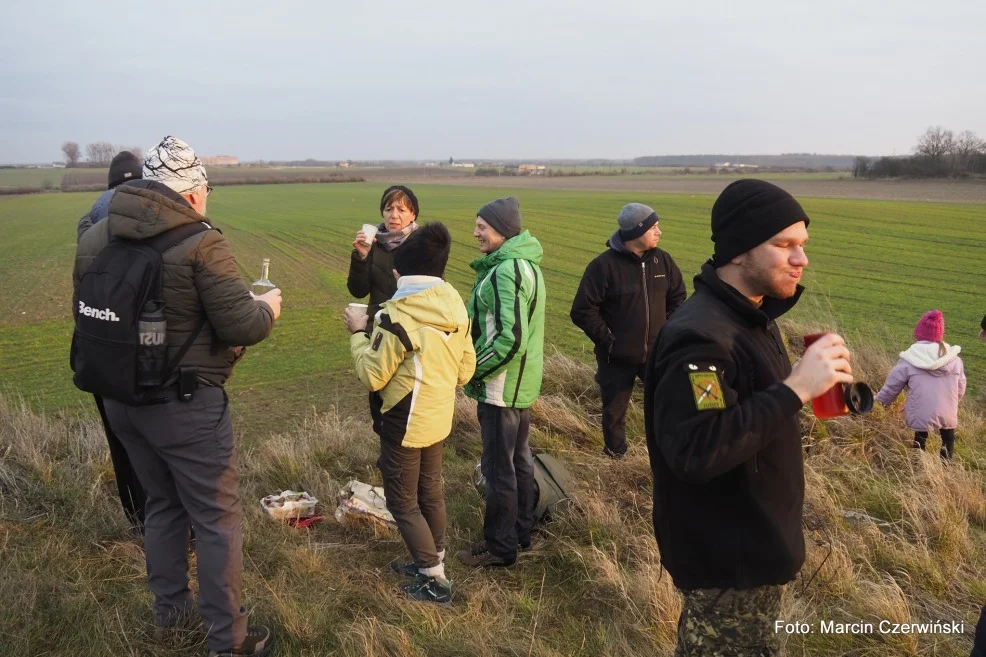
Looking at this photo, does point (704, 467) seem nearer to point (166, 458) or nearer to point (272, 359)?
point (166, 458)

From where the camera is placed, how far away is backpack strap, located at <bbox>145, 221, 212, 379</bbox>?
2.71 m

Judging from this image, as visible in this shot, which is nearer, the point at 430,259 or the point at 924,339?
the point at 430,259

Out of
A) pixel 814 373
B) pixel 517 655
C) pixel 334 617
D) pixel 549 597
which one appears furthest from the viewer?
pixel 549 597

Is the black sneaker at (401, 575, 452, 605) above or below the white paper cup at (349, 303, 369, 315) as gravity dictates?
below

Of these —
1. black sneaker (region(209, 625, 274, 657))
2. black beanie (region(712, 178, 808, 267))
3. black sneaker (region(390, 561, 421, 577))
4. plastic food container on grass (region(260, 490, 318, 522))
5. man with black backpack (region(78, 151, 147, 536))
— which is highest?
black beanie (region(712, 178, 808, 267))

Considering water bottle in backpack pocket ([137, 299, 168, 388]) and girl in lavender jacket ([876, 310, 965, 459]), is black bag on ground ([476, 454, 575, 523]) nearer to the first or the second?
water bottle in backpack pocket ([137, 299, 168, 388])

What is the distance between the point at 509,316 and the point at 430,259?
0.74 meters

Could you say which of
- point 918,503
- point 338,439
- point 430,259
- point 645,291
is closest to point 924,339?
point 918,503

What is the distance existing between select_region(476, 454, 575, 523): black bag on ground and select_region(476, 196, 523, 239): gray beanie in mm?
1464

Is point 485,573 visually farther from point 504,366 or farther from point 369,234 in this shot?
point 369,234

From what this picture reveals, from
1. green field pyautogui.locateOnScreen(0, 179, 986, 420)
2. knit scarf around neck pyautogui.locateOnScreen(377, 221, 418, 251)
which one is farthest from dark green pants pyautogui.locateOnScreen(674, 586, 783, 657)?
green field pyautogui.locateOnScreen(0, 179, 986, 420)

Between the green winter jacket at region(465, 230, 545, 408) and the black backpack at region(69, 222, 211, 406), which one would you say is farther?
the green winter jacket at region(465, 230, 545, 408)

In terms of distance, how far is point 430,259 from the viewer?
3416 millimetres

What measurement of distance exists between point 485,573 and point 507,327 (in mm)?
1357
